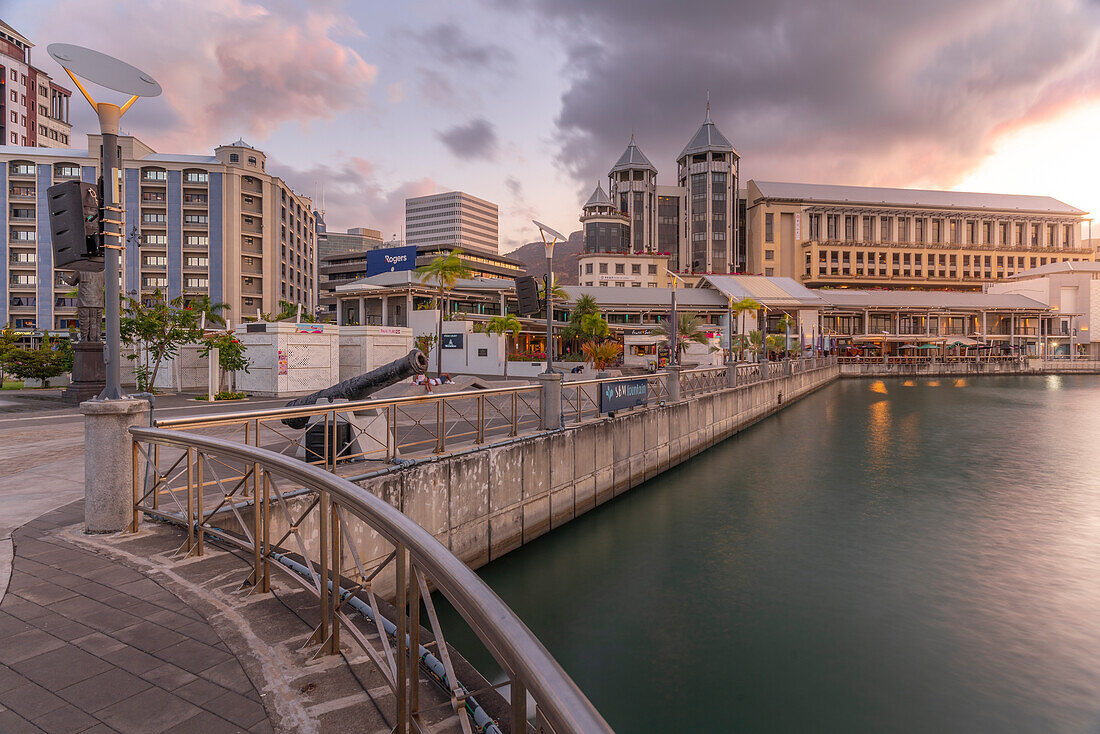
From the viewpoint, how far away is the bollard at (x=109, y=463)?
5758mm

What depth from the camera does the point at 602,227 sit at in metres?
106

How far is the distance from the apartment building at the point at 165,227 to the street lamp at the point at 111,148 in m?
69.6

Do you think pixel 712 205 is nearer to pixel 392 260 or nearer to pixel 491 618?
pixel 392 260

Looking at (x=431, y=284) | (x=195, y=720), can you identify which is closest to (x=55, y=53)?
(x=195, y=720)

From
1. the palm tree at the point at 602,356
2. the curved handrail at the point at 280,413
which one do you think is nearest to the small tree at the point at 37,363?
the curved handrail at the point at 280,413

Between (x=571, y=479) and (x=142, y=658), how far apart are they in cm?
1103

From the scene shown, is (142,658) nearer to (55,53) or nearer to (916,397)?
(55,53)

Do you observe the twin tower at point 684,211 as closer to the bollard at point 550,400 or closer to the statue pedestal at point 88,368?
the statue pedestal at point 88,368

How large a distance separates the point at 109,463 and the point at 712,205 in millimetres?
114098

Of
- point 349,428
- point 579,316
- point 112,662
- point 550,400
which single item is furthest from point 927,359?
point 112,662

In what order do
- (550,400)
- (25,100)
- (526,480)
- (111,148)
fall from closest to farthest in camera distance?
(111,148) → (526,480) → (550,400) → (25,100)

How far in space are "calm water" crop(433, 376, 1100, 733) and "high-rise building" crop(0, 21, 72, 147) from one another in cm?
11133

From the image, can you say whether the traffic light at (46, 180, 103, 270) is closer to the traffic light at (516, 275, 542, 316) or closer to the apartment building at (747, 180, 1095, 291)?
the traffic light at (516, 275, 542, 316)

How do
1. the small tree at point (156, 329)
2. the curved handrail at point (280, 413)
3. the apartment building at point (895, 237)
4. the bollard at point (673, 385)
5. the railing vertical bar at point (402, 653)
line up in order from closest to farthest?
the railing vertical bar at point (402, 653), the curved handrail at point (280, 413), the bollard at point (673, 385), the small tree at point (156, 329), the apartment building at point (895, 237)
